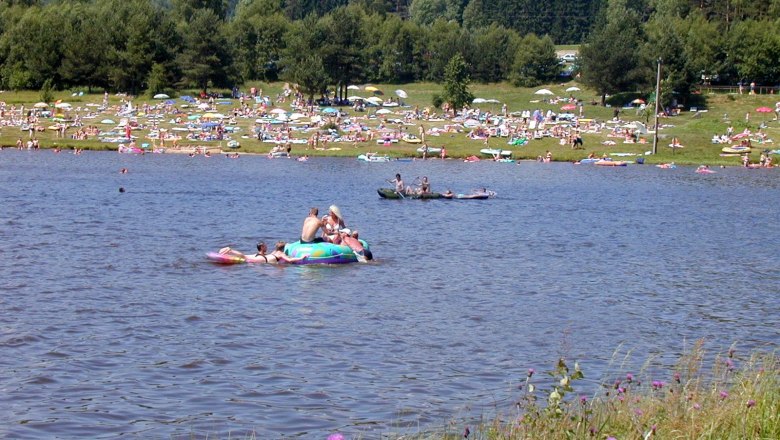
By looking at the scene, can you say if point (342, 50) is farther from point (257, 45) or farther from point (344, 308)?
point (344, 308)

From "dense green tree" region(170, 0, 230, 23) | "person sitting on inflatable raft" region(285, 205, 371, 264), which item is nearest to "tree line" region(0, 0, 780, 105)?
"dense green tree" region(170, 0, 230, 23)

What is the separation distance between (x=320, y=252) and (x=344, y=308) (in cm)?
523

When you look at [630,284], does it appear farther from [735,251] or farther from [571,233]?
[571,233]

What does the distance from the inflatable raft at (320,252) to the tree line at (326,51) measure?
222 ft

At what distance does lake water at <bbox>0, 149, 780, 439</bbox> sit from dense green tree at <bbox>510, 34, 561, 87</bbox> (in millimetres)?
66789

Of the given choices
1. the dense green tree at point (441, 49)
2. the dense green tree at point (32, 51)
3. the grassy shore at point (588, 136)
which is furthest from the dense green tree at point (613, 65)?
the dense green tree at point (32, 51)

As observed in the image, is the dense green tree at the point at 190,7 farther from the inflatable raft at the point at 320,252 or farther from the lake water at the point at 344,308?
the inflatable raft at the point at 320,252

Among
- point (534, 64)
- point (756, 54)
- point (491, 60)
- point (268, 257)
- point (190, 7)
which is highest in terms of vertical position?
point (190, 7)

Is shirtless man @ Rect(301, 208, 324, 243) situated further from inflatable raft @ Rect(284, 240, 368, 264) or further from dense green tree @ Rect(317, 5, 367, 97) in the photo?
dense green tree @ Rect(317, 5, 367, 97)

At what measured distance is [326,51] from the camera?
101875mm

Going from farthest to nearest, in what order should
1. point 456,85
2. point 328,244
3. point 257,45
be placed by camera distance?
point 257,45, point 456,85, point 328,244

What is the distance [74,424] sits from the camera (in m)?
13.3

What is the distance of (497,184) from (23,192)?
23.6 m

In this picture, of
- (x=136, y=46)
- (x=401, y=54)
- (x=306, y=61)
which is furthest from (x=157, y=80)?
(x=401, y=54)
